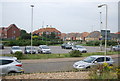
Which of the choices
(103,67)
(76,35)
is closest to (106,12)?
(103,67)

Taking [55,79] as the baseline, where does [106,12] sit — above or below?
above

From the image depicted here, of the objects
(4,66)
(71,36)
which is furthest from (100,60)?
(71,36)

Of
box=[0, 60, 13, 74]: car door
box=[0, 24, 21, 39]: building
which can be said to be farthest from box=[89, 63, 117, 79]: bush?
box=[0, 24, 21, 39]: building

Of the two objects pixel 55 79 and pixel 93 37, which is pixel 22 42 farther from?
pixel 93 37

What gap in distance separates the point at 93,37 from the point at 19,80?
313 ft

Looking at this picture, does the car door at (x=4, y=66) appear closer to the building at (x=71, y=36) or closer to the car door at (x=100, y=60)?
the car door at (x=100, y=60)

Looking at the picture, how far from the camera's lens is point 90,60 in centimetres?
1342

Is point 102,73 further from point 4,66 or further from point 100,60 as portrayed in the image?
point 100,60

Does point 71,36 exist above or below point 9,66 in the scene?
above

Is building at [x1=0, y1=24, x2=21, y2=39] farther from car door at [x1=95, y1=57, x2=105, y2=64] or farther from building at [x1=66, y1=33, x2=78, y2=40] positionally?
car door at [x1=95, y1=57, x2=105, y2=64]

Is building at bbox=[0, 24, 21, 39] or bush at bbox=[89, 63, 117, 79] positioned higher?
building at bbox=[0, 24, 21, 39]

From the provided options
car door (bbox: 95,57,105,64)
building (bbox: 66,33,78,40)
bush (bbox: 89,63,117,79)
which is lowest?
car door (bbox: 95,57,105,64)

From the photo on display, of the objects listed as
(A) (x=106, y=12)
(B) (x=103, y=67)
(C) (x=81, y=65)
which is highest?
(A) (x=106, y=12)

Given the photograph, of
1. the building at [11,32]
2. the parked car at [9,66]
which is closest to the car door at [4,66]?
the parked car at [9,66]
